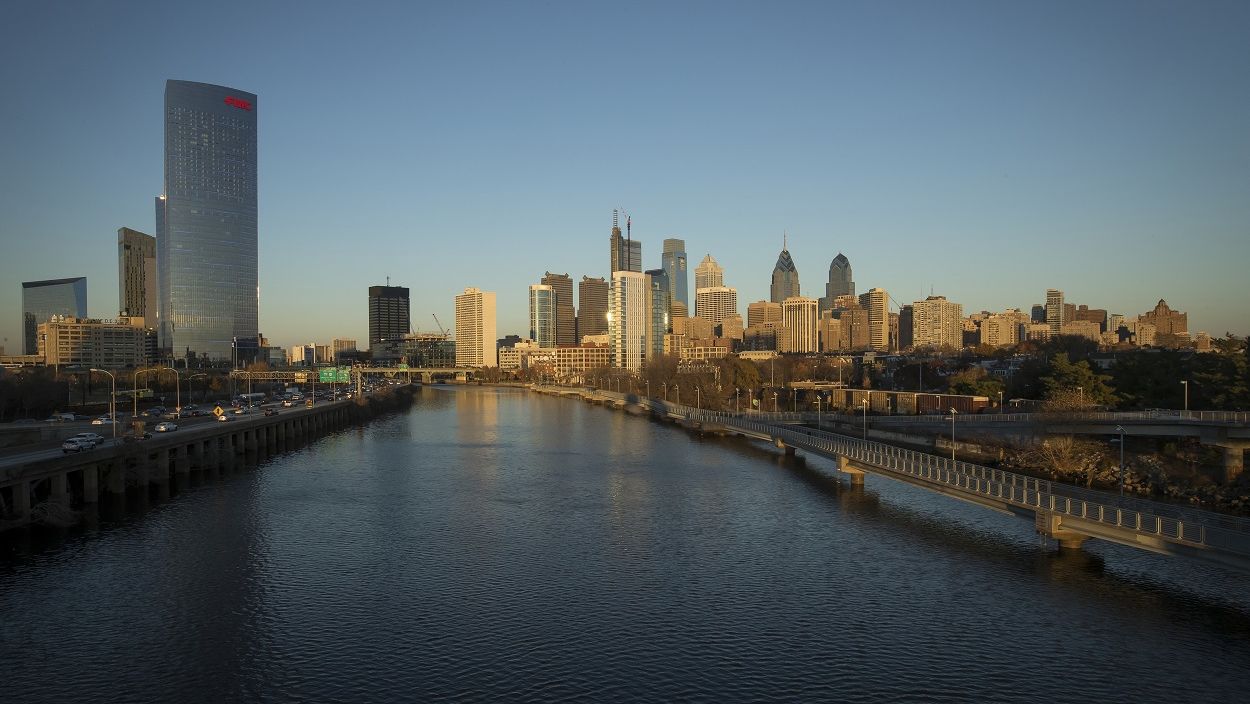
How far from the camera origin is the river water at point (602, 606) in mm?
21391

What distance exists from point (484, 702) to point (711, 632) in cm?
760

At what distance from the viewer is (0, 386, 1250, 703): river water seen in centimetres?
2139

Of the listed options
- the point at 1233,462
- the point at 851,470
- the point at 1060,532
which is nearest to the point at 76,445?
the point at 851,470

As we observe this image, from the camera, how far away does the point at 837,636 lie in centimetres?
2450

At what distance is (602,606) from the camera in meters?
27.1

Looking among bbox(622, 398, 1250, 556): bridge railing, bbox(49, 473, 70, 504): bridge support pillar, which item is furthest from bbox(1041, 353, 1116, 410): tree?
bbox(49, 473, 70, 504): bridge support pillar

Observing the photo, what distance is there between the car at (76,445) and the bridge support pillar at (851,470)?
147 feet

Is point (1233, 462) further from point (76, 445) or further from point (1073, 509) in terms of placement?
point (76, 445)

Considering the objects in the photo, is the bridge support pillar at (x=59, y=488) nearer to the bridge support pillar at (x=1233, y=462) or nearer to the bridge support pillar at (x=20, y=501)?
the bridge support pillar at (x=20, y=501)

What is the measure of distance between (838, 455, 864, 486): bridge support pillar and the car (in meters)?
44.7

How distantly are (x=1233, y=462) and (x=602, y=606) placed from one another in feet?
142

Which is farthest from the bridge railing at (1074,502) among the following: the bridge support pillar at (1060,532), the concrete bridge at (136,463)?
the concrete bridge at (136,463)

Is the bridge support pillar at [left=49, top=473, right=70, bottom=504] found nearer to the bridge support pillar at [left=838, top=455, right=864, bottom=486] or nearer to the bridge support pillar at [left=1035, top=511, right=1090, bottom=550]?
the bridge support pillar at [left=838, top=455, right=864, bottom=486]

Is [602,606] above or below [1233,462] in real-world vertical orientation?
below
